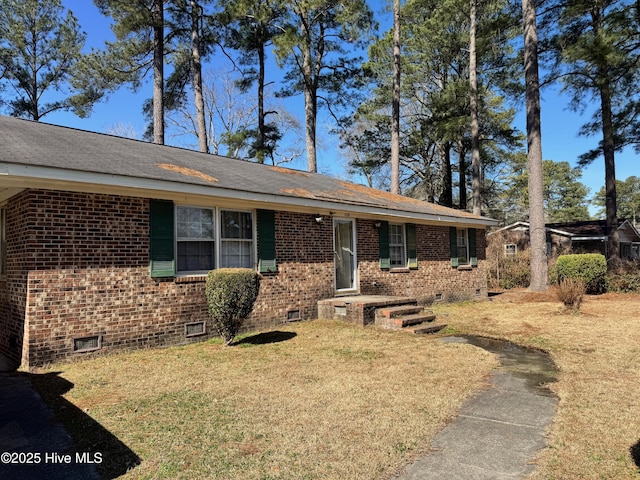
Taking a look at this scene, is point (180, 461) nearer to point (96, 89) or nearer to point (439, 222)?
point (439, 222)

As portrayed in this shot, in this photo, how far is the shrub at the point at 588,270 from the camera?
14.4 meters

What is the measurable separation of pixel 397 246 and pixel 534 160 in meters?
6.85

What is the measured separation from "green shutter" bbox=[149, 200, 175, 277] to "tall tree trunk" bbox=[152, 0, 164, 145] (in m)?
10.8

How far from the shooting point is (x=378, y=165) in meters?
24.9

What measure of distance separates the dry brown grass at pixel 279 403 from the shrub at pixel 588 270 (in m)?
10.4

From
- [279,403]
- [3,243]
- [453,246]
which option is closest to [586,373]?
[279,403]

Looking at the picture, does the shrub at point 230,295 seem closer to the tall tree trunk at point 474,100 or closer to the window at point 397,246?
the window at point 397,246

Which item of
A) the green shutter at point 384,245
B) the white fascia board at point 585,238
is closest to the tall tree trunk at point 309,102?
the green shutter at point 384,245

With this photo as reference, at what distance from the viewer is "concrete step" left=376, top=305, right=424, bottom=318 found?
8.25 metres

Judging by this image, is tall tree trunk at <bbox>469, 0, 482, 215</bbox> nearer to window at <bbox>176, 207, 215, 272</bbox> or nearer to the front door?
the front door

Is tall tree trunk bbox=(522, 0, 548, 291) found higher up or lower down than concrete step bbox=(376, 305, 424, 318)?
higher up

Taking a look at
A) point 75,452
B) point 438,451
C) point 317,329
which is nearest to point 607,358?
point 438,451

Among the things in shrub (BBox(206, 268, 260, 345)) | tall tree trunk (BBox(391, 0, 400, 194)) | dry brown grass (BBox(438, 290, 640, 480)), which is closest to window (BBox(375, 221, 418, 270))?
dry brown grass (BBox(438, 290, 640, 480))

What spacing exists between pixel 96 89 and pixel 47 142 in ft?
43.8
